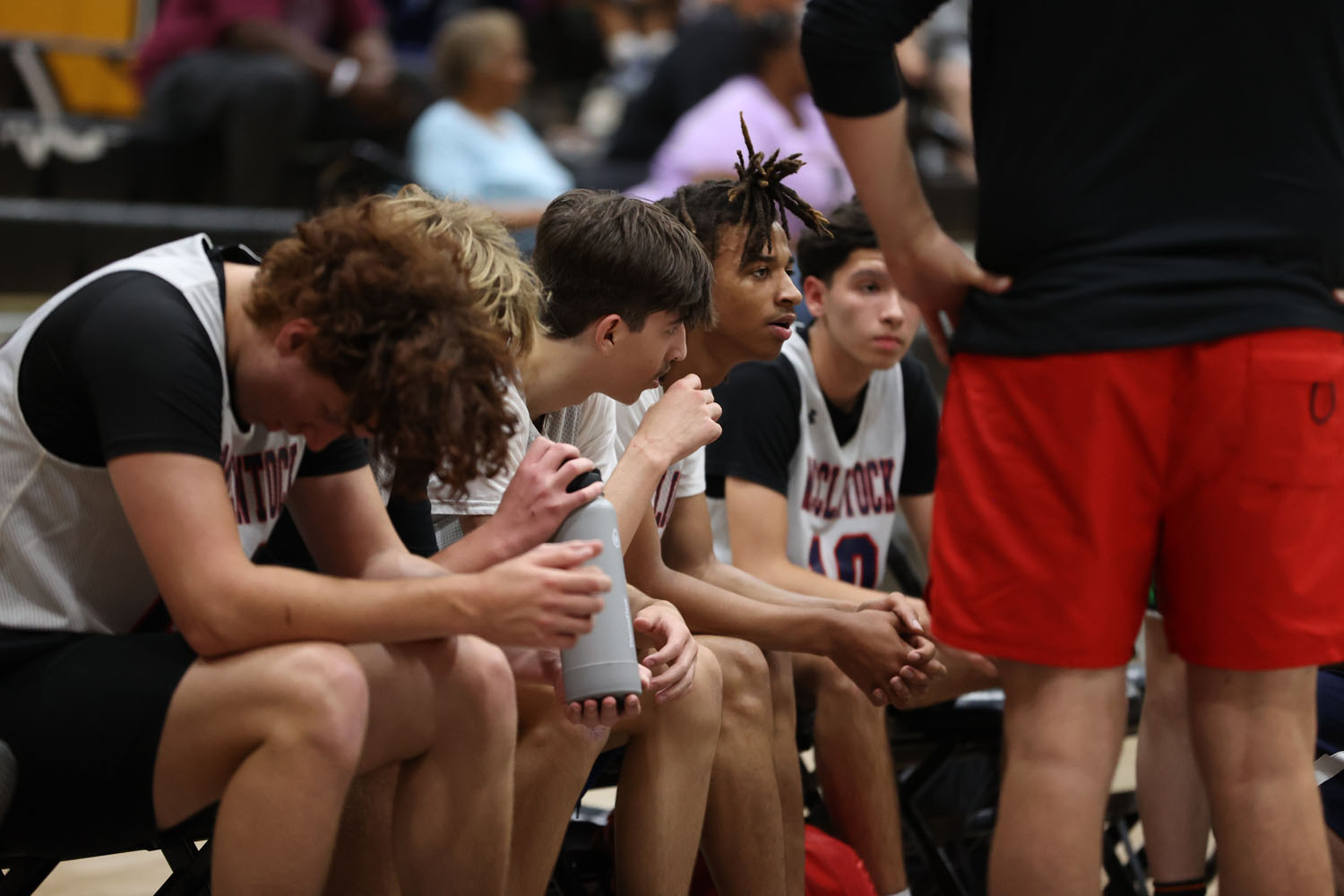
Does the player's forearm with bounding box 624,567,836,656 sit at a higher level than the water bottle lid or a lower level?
lower

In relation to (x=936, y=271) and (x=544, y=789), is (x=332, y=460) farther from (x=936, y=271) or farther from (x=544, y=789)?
(x=936, y=271)

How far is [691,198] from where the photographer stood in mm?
2518

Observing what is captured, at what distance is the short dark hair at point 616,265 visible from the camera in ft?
6.89

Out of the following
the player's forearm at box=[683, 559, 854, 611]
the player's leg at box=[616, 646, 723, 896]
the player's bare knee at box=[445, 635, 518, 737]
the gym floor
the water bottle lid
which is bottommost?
the gym floor

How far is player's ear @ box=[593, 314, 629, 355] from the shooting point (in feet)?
6.84

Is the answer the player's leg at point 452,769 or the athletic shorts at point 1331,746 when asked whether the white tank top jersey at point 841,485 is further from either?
the player's leg at point 452,769

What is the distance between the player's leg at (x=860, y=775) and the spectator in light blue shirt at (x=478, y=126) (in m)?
3.05

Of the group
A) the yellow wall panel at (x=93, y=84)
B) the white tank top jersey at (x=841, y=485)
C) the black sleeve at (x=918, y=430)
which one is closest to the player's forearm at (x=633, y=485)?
the white tank top jersey at (x=841, y=485)

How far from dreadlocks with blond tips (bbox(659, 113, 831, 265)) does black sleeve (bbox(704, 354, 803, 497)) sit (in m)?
0.32

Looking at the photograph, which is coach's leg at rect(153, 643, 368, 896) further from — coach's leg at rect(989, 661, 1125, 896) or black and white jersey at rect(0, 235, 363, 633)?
coach's leg at rect(989, 661, 1125, 896)

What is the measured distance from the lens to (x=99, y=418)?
60.2 inches

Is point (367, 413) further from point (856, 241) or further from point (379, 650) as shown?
point (856, 241)

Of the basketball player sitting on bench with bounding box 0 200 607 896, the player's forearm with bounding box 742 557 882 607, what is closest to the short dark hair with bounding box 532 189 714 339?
the basketball player sitting on bench with bounding box 0 200 607 896

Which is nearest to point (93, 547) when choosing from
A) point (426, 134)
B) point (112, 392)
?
point (112, 392)
